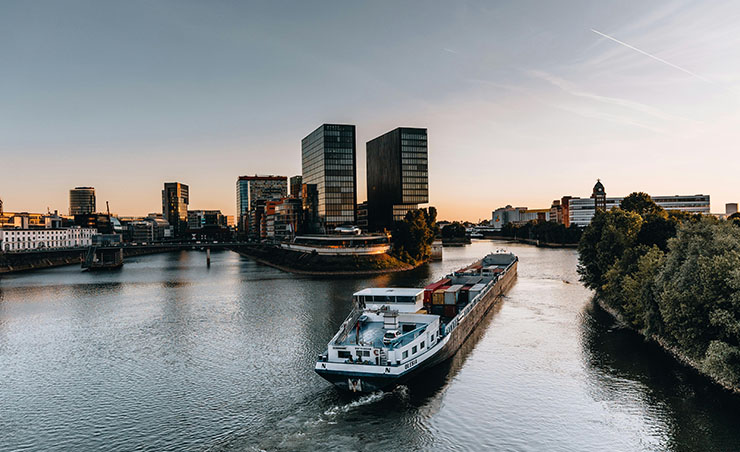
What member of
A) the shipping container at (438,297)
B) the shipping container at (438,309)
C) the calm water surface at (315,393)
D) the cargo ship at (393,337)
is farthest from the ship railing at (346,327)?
the shipping container at (438,297)

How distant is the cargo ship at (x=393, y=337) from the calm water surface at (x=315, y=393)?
1514 mm

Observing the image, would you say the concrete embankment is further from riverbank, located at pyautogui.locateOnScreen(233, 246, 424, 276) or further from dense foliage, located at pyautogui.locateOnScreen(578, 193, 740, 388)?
dense foliage, located at pyautogui.locateOnScreen(578, 193, 740, 388)

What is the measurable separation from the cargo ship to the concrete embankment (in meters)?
148

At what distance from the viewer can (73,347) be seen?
53375 millimetres

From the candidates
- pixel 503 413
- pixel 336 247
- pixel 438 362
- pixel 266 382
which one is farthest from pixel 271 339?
pixel 336 247

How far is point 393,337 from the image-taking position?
42.4 meters

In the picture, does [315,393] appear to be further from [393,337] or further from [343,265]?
[343,265]

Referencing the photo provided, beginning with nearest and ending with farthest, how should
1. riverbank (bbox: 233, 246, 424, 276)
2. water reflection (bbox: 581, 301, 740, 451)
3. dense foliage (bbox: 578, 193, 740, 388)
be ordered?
water reflection (bbox: 581, 301, 740, 451)
dense foliage (bbox: 578, 193, 740, 388)
riverbank (bbox: 233, 246, 424, 276)

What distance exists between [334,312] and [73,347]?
108 ft

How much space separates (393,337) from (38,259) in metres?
170

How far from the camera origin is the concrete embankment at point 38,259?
151 metres

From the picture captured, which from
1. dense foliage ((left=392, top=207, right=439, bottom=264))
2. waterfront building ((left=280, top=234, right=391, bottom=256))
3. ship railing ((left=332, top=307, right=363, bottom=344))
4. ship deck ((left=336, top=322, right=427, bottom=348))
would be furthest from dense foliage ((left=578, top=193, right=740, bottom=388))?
dense foliage ((left=392, top=207, right=439, bottom=264))

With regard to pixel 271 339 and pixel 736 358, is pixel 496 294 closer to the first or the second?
pixel 271 339

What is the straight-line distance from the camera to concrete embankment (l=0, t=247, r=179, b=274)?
150750 mm
